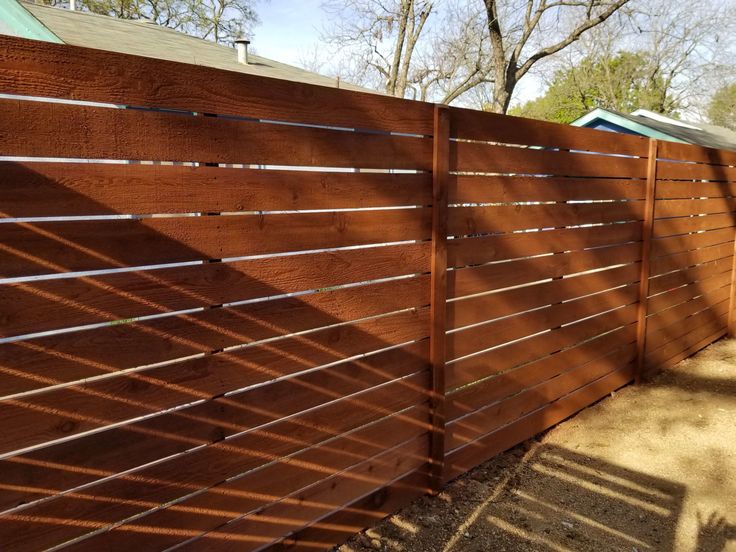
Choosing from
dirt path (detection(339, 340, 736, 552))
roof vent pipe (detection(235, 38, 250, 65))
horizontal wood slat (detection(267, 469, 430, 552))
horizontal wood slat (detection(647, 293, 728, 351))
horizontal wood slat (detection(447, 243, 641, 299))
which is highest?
roof vent pipe (detection(235, 38, 250, 65))

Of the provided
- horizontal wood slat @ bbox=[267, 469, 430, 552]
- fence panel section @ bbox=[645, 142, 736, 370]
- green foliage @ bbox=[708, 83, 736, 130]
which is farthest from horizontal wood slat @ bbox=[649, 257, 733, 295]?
green foliage @ bbox=[708, 83, 736, 130]

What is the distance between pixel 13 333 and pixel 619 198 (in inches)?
145

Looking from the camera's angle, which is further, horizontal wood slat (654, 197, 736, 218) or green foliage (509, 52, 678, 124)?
green foliage (509, 52, 678, 124)

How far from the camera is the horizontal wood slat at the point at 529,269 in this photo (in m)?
2.72

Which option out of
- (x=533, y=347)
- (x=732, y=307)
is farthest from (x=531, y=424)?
(x=732, y=307)

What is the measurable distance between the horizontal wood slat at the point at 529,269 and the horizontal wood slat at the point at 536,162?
509mm

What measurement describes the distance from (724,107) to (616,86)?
29.8ft

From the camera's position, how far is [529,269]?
3.12m

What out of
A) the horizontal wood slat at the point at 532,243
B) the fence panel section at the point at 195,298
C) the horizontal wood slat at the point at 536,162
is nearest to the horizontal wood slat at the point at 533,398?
the fence panel section at the point at 195,298

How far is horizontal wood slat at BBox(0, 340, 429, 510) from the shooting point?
1.51 m

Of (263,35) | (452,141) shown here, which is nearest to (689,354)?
(452,141)

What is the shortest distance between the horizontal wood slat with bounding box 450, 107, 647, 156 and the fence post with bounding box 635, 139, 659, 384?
221 millimetres

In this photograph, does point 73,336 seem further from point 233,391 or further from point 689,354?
point 689,354

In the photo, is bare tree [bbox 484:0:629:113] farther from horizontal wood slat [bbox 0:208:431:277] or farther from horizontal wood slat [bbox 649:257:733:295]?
horizontal wood slat [bbox 0:208:431:277]
